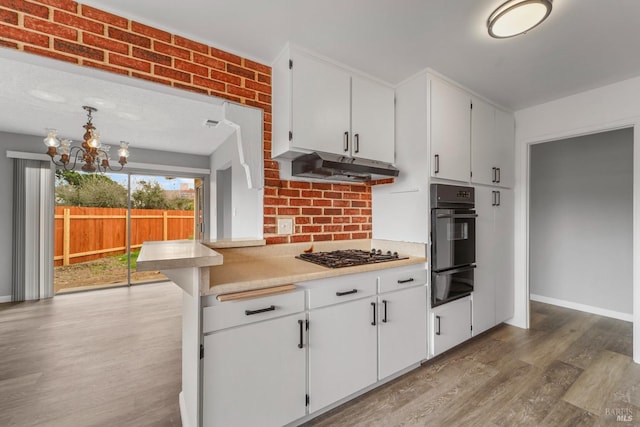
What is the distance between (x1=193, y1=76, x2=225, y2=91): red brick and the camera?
1.69 m

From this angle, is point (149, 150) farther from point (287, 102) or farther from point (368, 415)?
point (368, 415)

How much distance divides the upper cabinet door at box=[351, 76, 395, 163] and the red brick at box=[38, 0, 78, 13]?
64.7 inches

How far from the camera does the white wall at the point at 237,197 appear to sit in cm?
205

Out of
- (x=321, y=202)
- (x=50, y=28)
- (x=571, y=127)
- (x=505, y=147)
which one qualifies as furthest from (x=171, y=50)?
(x=571, y=127)

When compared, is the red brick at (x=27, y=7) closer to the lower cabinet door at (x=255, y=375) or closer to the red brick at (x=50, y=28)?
the red brick at (x=50, y=28)

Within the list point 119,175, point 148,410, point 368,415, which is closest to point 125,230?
point 119,175

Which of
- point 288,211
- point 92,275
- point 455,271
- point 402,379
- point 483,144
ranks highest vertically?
point 483,144

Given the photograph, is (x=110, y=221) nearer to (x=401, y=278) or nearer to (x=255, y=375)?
(x=255, y=375)

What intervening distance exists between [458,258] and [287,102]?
181cm

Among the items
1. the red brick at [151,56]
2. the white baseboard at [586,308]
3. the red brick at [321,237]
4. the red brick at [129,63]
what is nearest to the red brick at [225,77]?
the red brick at [151,56]

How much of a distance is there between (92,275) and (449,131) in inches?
213

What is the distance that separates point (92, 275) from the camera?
168 inches

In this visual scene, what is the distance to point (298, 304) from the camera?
4.54ft

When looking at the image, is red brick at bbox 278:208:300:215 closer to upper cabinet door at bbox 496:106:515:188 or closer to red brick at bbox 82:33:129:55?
red brick at bbox 82:33:129:55
